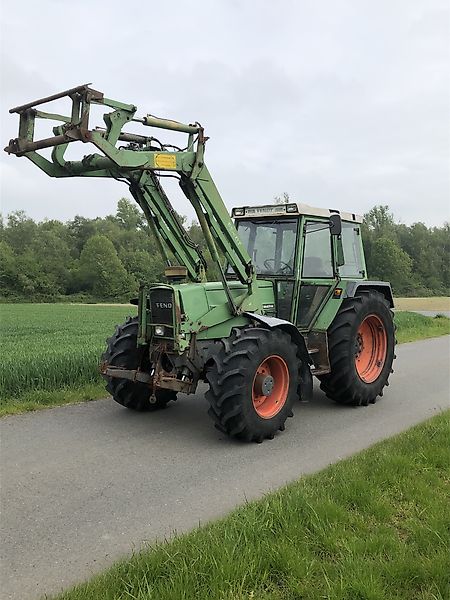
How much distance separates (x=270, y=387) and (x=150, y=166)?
8.64ft

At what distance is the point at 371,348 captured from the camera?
795 cm

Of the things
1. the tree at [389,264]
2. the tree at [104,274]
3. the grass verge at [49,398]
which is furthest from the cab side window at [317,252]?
the tree at [389,264]

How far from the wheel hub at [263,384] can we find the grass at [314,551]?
5.09ft

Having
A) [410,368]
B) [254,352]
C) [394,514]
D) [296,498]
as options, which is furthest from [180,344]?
[410,368]

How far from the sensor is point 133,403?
6707mm

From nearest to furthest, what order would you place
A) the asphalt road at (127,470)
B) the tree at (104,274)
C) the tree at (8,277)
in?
the asphalt road at (127,470) → the tree at (8,277) → the tree at (104,274)

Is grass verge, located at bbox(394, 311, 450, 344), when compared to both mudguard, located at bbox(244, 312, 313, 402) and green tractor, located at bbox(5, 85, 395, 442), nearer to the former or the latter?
green tractor, located at bbox(5, 85, 395, 442)

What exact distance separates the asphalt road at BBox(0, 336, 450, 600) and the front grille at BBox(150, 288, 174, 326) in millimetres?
1221

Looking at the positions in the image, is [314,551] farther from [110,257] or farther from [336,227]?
[110,257]

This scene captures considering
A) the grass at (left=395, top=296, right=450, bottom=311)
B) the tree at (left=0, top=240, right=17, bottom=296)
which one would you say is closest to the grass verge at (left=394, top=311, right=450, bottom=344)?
the grass at (left=395, top=296, right=450, bottom=311)

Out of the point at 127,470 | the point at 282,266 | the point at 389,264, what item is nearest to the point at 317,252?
the point at 282,266

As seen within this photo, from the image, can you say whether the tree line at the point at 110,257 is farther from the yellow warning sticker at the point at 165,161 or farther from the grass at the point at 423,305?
the yellow warning sticker at the point at 165,161

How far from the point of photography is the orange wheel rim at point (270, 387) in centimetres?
583

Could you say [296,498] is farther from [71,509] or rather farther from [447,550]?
[71,509]
